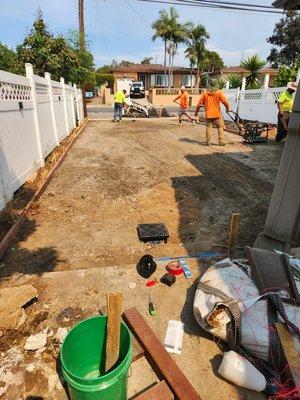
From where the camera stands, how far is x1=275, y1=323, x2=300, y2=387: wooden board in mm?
1853

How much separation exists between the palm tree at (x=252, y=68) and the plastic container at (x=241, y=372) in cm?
1860

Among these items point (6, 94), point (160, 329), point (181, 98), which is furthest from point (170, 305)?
point (181, 98)

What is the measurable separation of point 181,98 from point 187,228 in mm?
11710

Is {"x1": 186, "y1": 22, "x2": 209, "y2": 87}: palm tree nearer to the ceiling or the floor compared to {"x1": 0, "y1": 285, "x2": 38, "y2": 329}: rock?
nearer to the ceiling

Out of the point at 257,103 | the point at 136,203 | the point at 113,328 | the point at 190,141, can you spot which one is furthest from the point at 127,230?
the point at 257,103

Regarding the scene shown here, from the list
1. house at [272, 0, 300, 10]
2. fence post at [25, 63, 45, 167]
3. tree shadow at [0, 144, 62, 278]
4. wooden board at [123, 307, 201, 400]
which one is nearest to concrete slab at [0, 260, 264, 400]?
wooden board at [123, 307, 201, 400]

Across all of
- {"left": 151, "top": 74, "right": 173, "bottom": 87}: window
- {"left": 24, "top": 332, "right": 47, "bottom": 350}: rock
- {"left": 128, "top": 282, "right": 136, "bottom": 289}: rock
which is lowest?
{"left": 128, "top": 282, "right": 136, "bottom": 289}: rock

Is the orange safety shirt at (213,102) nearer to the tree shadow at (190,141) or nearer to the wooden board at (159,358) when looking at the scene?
the tree shadow at (190,141)

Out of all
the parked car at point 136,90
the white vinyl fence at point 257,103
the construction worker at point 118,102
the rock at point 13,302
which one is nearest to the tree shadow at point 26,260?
the rock at point 13,302

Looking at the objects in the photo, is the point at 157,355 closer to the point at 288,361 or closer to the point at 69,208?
the point at 288,361

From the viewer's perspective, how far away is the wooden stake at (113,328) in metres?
1.78

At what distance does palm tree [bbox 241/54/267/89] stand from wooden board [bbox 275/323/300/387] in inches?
724

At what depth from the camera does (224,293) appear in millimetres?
2352

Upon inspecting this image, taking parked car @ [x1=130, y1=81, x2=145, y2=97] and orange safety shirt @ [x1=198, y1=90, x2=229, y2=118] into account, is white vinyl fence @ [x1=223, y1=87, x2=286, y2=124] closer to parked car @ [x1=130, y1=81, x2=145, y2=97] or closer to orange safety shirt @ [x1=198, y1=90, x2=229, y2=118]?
orange safety shirt @ [x1=198, y1=90, x2=229, y2=118]
